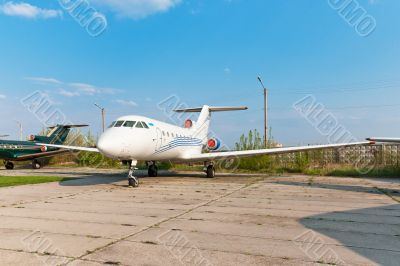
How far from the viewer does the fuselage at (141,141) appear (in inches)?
444

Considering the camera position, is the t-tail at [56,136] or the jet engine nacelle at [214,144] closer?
the jet engine nacelle at [214,144]

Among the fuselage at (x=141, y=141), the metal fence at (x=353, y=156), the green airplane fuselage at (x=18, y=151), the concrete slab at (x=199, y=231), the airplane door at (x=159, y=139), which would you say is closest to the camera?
the concrete slab at (x=199, y=231)

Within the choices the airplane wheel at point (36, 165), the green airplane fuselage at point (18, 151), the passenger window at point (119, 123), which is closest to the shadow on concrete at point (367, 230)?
the passenger window at point (119, 123)

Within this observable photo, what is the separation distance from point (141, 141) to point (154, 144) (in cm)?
121

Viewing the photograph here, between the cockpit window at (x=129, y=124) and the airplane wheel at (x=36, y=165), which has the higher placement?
the cockpit window at (x=129, y=124)

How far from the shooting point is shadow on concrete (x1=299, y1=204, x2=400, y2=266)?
435 centimetres

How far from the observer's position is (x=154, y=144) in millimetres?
13758

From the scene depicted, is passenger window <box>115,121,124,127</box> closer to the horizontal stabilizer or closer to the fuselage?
the fuselage

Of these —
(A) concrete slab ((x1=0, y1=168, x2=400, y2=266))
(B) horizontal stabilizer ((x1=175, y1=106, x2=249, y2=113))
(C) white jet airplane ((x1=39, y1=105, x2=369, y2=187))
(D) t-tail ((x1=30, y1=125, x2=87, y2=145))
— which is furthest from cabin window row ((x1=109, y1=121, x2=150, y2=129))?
(D) t-tail ((x1=30, y1=125, x2=87, y2=145))

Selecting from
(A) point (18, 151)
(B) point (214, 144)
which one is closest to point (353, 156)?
(B) point (214, 144)

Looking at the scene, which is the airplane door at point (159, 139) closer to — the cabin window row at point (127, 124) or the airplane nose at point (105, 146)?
the cabin window row at point (127, 124)

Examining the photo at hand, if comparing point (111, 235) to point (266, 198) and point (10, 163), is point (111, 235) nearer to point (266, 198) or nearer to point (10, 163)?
point (266, 198)

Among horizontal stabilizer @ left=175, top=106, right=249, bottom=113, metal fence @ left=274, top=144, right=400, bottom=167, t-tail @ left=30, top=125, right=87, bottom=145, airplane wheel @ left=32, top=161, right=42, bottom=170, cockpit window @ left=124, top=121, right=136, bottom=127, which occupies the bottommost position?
airplane wheel @ left=32, top=161, right=42, bottom=170

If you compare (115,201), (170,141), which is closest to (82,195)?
(115,201)
